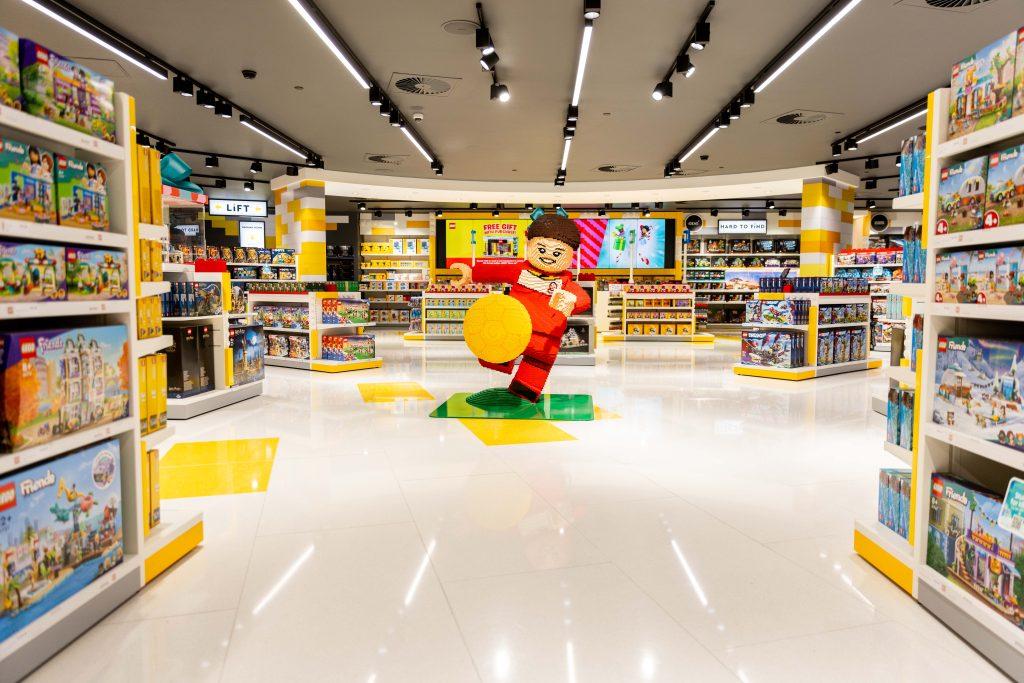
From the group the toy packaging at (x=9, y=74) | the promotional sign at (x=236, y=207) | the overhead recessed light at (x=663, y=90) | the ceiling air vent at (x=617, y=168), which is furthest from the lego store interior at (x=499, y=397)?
the promotional sign at (x=236, y=207)

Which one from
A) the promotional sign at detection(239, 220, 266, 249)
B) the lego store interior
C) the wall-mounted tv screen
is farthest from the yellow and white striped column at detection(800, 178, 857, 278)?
the promotional sign at detection(239, 220, 266, 249)

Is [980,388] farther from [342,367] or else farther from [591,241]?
[591,241]

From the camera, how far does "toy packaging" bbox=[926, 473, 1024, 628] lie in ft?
5.83

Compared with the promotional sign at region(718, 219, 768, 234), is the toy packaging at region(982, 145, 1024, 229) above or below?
below

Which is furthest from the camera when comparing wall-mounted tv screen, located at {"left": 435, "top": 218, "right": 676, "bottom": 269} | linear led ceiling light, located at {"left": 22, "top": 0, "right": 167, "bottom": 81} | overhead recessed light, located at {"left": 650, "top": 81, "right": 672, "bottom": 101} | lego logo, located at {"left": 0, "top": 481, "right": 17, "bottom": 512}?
wall-mounted tv screen, located at {"left": 435, "top": 218, "right": 676, "bottom": 269}

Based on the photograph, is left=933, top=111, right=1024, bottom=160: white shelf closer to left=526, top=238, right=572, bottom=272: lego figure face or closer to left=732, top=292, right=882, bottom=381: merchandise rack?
left=526, top=238, right=572, bottom=272: lego figure face

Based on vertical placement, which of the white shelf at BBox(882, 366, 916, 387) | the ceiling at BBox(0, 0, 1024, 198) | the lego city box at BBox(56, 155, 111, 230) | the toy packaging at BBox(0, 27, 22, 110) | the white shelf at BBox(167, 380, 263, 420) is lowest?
the white shelf at BBox(167, 380, 263, 420)

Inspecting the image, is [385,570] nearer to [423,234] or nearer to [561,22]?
[561,22]

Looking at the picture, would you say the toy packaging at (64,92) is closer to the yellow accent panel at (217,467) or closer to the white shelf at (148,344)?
the white shelf at (148,344)

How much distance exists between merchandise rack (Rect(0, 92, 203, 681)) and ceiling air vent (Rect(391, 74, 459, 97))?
567 cm

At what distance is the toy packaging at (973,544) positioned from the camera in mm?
1776

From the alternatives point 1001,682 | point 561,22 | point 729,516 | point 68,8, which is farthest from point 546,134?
point 1001,682

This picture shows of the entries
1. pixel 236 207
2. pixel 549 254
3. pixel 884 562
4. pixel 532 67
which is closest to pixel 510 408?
pixel 549 254

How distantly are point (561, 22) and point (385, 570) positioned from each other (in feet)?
17.5
